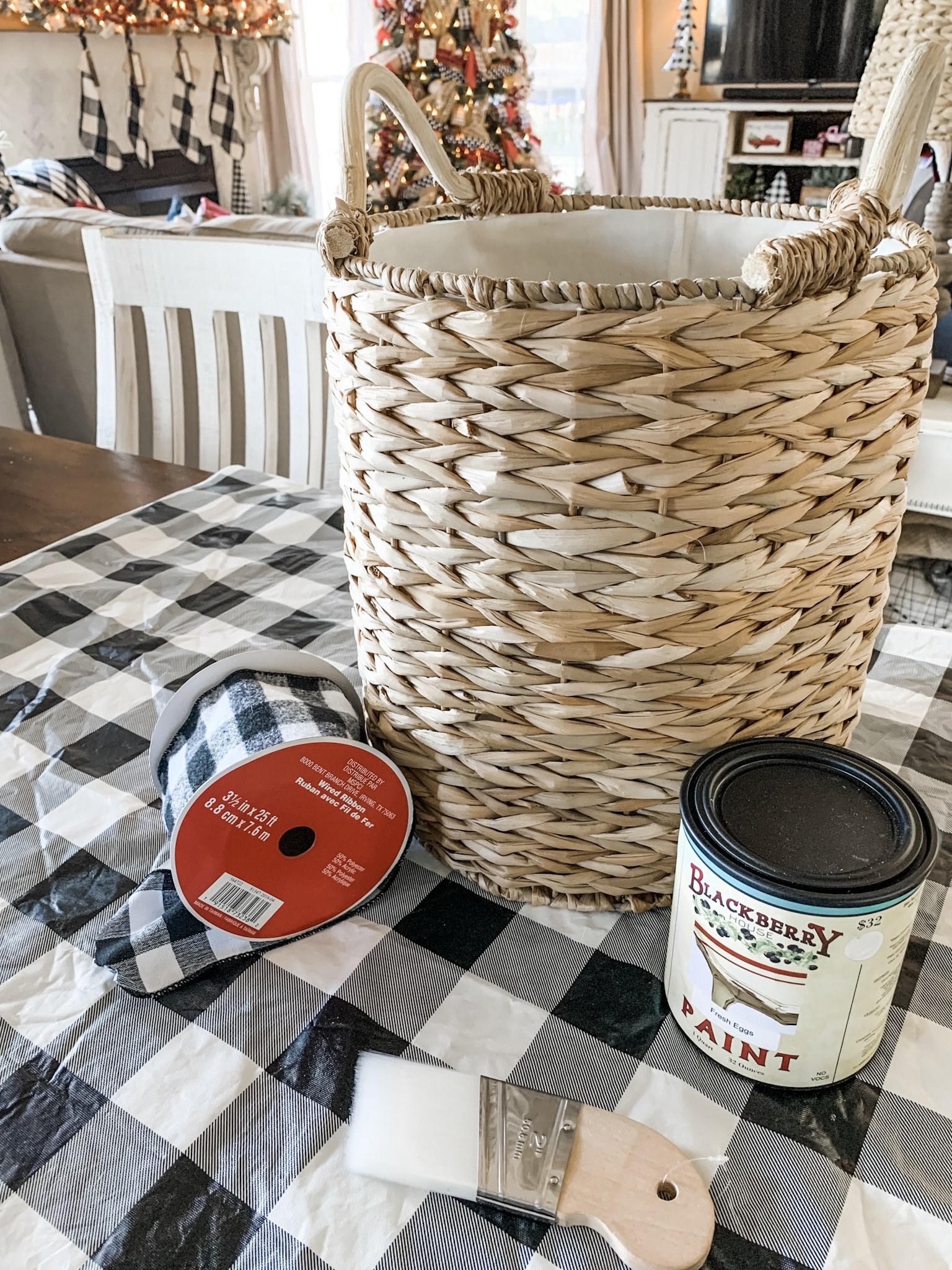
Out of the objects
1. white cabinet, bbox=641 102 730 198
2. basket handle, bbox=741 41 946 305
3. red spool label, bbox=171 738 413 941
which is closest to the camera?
basket handle, bbox=741 41 946 305

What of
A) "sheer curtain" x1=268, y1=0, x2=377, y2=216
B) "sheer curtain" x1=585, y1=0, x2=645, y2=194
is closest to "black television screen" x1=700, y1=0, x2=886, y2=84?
"sheer curtain" x1=585, y1=0, x2=645, y2=194

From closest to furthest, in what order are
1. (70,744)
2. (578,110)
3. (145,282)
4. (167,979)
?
(167,979), (70,744), (145,282), (578,110)

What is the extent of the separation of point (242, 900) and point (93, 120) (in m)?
5.17

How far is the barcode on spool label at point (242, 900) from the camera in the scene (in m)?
0.47

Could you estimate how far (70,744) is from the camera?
0.66 m

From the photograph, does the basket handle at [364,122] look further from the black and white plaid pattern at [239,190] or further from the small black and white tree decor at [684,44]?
the black and white plaid pattern at [239,190]

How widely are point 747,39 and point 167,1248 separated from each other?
15.8ft

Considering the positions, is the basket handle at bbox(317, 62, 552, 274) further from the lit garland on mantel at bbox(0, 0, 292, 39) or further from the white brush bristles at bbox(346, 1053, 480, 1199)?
the lit garland on mantel at bbox(0, 0, 292, 39)

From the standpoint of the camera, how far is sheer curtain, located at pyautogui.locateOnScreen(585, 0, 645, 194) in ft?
16.0

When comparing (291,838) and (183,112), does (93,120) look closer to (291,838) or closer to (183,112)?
(183,112)

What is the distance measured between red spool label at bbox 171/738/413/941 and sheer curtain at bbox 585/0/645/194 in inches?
198

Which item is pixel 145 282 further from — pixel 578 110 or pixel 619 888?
pixel 578 110

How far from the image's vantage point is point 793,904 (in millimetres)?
347

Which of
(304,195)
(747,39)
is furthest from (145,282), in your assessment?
(304,195)
